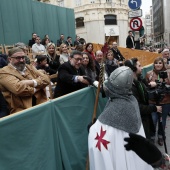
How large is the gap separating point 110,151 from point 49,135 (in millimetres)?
907

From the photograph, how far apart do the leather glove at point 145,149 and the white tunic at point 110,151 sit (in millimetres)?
131

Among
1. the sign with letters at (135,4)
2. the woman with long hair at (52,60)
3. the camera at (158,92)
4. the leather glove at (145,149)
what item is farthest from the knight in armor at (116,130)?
the sign with letters at (135,4)

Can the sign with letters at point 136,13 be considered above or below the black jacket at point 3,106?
above

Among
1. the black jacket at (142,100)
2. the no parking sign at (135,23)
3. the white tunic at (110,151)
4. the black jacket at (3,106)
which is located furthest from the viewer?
the no parking sign at (135,23)

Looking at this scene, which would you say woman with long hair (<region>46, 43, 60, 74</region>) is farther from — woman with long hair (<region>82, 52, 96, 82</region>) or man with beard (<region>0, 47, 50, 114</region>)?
man with beard (<region>0, 47, 50, 114</region>)

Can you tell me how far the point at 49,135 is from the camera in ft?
9.29

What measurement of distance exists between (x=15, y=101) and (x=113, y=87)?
67.1 inches

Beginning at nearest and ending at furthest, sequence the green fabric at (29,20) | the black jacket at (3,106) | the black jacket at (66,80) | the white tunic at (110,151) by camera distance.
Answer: the white tunic at (110,151)
the black jacket at (3,106)
the black jacket at (66,80)
the green fabric at (29,20)

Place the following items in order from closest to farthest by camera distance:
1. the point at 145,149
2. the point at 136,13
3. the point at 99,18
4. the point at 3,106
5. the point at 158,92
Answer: the point at 145,149 → the point at 3,106 → the point at 158,92 → the point at 136,13 → the point at 99,18

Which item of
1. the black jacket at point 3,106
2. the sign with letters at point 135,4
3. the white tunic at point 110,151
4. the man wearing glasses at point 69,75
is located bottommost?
the white tunic at point 110,151

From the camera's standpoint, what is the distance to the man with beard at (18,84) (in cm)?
327

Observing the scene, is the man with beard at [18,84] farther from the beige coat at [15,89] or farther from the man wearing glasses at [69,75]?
the man wearing glasses at [69,75]

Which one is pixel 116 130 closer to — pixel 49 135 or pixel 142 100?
pixel 49 135

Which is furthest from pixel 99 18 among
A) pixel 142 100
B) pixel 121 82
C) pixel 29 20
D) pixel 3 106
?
pixel 121 82
